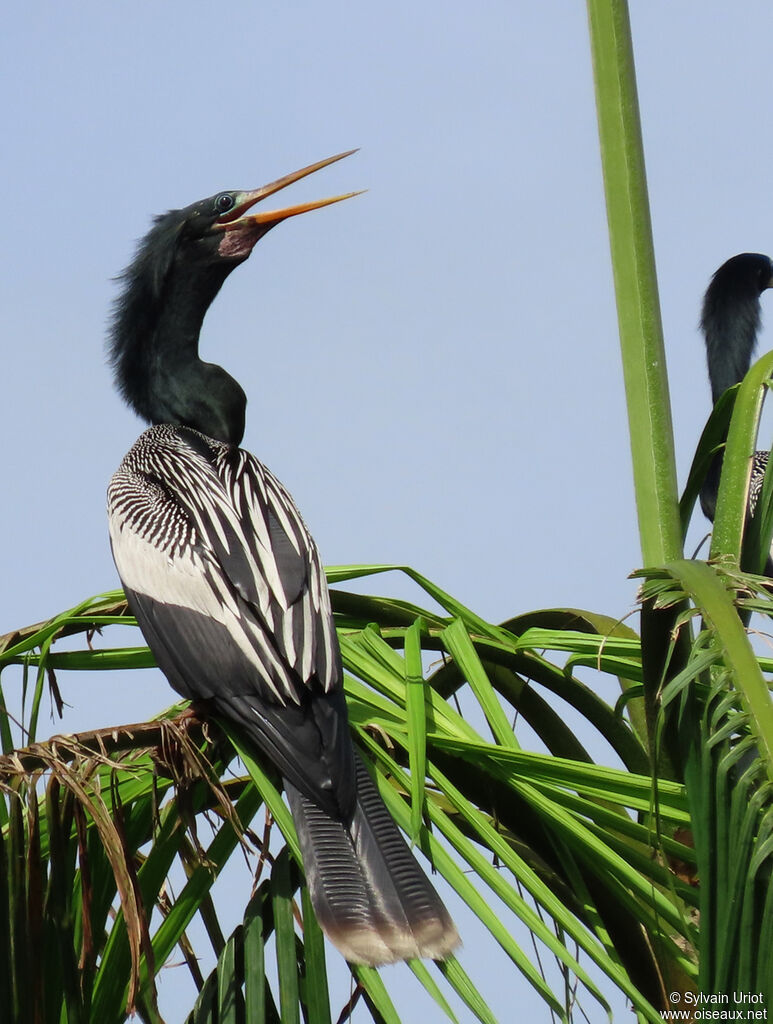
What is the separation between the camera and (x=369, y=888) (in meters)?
2.41

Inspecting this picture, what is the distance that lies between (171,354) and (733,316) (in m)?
4.78

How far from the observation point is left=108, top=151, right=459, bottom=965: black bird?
2428 millimetres

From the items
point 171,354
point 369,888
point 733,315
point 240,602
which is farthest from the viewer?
point 733,315

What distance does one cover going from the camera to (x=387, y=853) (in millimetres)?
2525

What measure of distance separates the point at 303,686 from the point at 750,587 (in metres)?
0.97

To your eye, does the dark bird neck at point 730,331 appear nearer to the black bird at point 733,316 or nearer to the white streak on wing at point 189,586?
the black bird at point 733,316

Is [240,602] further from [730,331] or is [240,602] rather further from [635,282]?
[730,331]

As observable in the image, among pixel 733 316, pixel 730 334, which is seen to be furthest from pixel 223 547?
pixel 733 316

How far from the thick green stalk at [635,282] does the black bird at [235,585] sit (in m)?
0.76

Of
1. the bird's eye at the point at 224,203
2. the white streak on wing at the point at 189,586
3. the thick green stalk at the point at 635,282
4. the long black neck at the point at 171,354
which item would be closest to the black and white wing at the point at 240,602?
the white streak on wing at the point at 189,586

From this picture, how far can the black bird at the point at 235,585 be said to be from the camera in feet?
7.97

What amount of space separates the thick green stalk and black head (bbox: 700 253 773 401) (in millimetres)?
4951

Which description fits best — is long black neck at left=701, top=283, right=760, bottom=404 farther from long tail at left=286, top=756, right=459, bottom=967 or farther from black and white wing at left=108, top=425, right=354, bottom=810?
long tail at left=286, top=756, right=459, bottom=967

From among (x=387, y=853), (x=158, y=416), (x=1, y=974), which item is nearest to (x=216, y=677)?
(x=387, y=853)
